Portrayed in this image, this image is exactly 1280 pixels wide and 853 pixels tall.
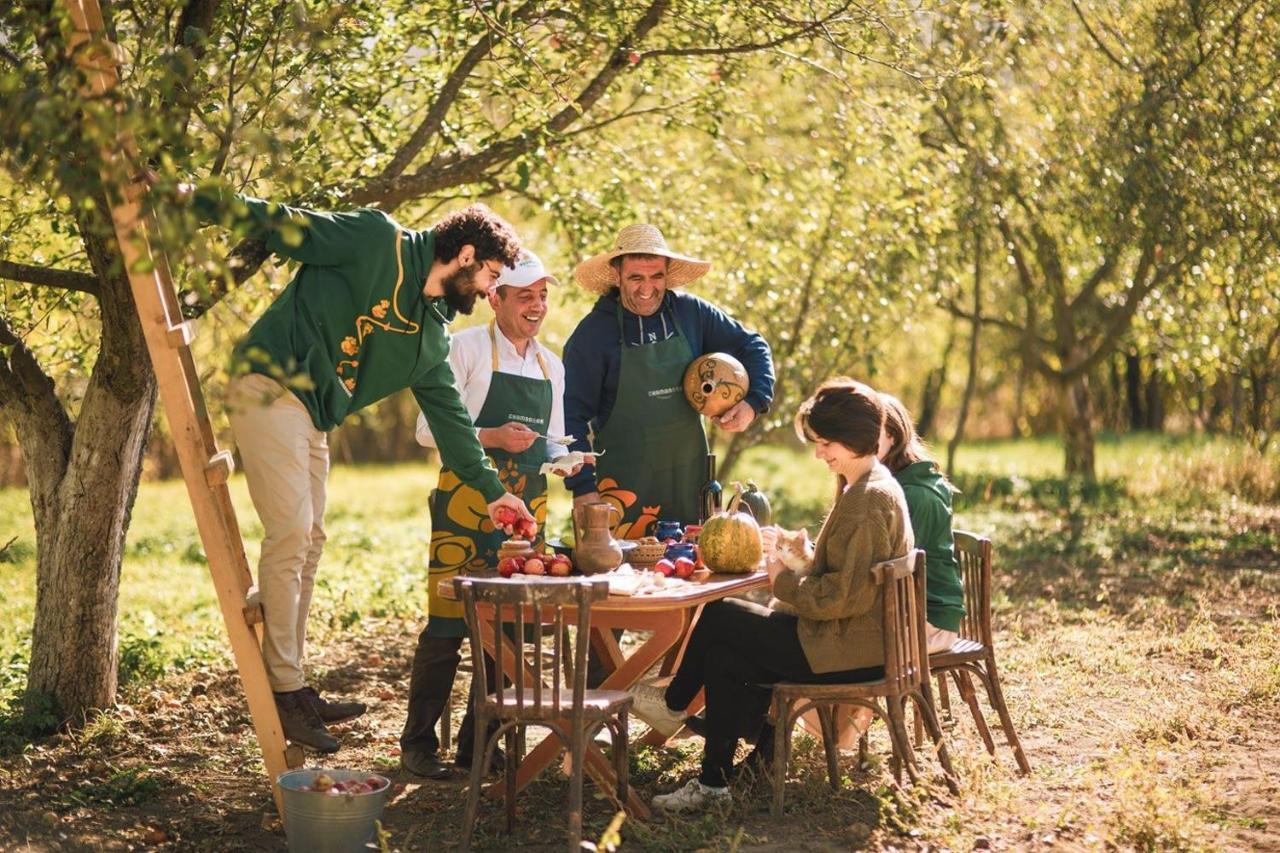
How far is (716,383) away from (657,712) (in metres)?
1.49

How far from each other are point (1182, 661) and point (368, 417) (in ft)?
62.3

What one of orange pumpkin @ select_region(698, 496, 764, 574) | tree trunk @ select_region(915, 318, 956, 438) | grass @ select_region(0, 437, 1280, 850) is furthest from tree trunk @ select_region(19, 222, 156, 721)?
tree trunk @ select_region(915, 318, 956, 438)

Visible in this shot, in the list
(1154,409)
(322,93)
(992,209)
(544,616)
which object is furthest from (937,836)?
(1154,409)

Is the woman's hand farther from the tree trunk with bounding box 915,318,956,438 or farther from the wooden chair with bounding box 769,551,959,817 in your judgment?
the tree trunk with bounding box 915,318,956,438

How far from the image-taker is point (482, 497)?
578cm

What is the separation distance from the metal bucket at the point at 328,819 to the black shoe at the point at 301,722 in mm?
360

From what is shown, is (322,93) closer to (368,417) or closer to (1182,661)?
(1182,661)

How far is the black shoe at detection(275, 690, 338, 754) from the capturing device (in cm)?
500

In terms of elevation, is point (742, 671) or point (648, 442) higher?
point (648, 442)

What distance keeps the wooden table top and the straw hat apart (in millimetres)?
1742

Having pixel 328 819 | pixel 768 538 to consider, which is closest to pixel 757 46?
pixel 768 538

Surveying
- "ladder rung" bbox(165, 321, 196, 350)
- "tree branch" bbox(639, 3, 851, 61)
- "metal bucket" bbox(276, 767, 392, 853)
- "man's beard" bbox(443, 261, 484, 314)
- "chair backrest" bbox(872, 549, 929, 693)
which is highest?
"tree branch" bbox(639, 3, 851, 61)

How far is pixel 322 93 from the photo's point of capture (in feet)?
20.4

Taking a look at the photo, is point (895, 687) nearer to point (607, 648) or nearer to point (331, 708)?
point (607, 648)
